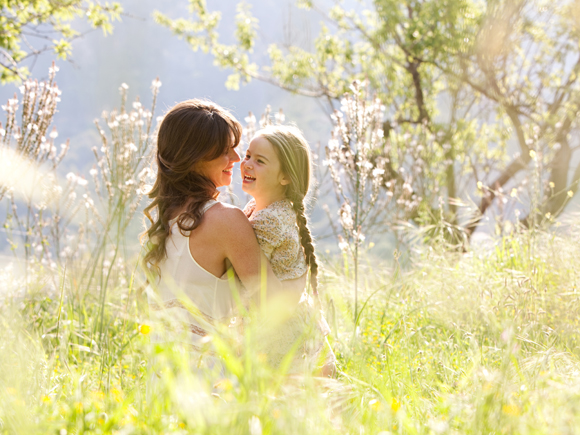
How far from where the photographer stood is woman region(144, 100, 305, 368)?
5.75ft

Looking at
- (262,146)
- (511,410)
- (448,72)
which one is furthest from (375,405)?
(448,72)

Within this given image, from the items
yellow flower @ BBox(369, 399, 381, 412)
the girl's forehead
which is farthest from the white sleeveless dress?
yellow flower @ BBox(369, 399, 381, 412)

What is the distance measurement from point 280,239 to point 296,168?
443mm

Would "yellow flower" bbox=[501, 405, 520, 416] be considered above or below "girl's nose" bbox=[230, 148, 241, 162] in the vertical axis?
below

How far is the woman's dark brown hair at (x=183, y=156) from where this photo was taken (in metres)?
1.87

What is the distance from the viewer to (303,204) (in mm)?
2367

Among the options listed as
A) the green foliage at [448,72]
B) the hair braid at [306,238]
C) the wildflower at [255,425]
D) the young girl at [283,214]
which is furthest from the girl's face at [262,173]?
the green foliage at [448,72]

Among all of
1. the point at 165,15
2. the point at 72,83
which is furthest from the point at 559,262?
the point at 72,83

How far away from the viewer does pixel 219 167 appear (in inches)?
80.0

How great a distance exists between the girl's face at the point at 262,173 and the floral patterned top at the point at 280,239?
0.08 metres

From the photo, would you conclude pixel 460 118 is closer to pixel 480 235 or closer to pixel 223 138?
pixel 480 235

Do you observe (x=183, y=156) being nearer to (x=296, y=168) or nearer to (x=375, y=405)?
(x=296, y=168)

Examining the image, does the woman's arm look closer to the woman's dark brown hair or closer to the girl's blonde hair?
the woman's dark brown hair

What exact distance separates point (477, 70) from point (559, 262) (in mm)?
5499
